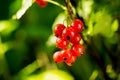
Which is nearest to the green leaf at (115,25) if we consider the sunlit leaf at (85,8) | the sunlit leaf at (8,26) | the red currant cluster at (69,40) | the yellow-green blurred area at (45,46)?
the yellow-green blurred area at (45,46)

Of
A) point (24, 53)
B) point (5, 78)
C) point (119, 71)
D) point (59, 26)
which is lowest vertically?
point (5, 78)

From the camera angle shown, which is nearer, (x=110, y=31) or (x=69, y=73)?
(x=110, y=31)

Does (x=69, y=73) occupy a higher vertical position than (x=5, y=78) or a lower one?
higher

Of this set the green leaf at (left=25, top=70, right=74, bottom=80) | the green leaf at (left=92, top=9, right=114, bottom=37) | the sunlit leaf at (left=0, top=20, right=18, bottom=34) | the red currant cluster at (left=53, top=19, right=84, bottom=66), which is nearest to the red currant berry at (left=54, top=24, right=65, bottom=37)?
the red currant cluster at (left=53, top=19, right=84, bottom=66)

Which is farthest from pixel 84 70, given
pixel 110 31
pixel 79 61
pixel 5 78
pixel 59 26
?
pixel 59 26

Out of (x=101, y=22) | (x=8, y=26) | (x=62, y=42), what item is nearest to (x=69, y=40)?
(x=62, y=42)

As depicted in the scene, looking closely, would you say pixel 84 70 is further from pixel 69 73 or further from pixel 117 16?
pixel 117 16

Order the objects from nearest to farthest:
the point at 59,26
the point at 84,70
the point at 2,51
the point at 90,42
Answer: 1. the point at 59,26
2. the point at 90,42
3. the point at 84,70
4. the point at 2,51

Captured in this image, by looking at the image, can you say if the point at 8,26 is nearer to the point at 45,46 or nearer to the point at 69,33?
the point at 45,46
